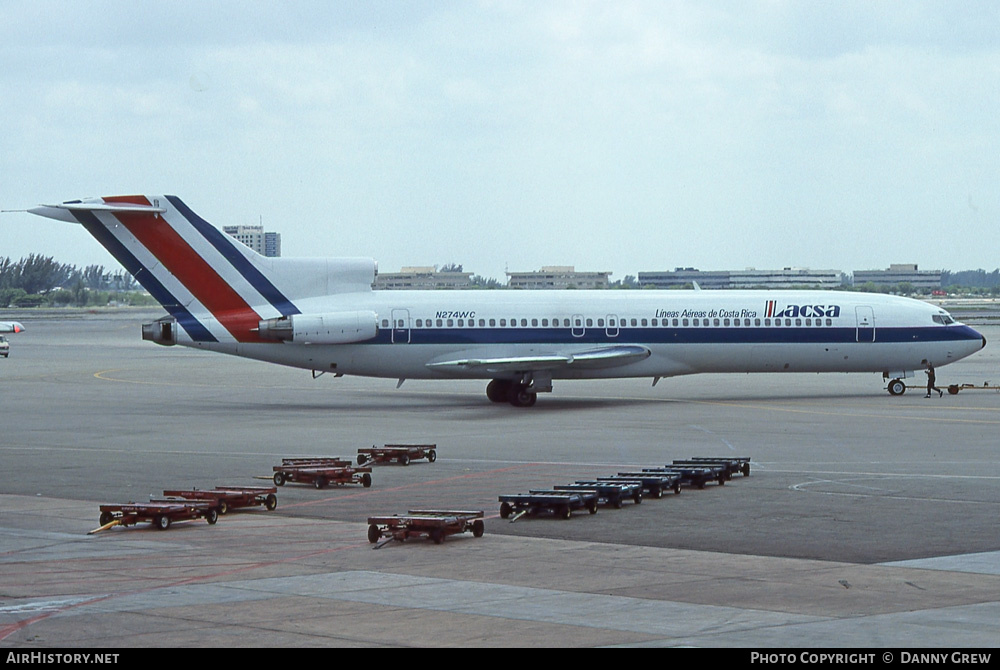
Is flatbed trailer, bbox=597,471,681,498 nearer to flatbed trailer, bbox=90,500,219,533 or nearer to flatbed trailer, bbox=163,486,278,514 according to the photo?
flatbed trailer, bbox=163,486,278,514

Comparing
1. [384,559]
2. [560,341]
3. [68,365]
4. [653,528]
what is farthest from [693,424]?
[68,365]

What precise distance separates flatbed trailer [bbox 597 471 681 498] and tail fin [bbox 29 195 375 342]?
22300 mm

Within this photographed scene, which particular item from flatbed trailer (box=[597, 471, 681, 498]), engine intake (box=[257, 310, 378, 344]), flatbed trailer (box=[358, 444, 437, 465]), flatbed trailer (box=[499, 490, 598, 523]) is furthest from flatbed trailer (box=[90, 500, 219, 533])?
engine intake (box=[257, 310, 378, 344])

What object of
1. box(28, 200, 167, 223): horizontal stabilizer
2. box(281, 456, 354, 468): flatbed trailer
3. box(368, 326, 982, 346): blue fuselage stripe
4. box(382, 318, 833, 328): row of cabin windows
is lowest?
box(281, 456, 354, 468): flatbed trailer

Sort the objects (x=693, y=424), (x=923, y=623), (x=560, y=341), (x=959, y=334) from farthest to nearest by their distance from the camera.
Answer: (x=959, y=334), (x=560, y=341), (x=693, y=424), (x=923, y=623)

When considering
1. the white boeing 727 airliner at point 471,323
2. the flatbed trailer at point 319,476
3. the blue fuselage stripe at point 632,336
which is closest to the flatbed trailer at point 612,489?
the flatbed trailer at point 319,476

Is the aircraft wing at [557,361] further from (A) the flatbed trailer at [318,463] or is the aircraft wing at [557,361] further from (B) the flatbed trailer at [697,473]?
(B) the flatbed trailer at [697,473]

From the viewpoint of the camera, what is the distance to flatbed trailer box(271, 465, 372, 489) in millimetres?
25234

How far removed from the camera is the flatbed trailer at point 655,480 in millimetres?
23406

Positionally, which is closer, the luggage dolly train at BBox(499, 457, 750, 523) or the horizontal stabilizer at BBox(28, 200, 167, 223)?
the luggage dolly train at BBox(499, 457, 750, 523)

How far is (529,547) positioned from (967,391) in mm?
37629

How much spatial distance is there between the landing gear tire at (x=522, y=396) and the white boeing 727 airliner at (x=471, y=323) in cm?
5

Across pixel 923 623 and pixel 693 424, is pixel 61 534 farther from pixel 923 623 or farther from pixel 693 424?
pixel 693 424

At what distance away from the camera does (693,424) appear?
3803 centimetres
